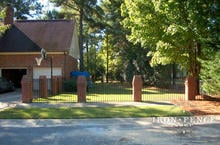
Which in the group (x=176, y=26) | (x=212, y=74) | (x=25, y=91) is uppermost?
(x=176, y=26)

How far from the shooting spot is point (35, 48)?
3572cm

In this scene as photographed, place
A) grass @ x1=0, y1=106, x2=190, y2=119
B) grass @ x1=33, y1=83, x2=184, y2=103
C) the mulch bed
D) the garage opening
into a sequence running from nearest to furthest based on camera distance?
grass @ x1=0, y1=106, x2=190, y2=119, the mulch bed, grass @ x1=33, y1=83, x2=184, y2=103, the garage opening

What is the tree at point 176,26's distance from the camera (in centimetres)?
1769

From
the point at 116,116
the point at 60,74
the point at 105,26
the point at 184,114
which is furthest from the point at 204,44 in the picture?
the point at 105,26

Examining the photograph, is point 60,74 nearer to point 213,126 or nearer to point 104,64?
point 213,126

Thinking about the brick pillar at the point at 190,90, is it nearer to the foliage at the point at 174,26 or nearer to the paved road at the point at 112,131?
the foliage at the point at 174,26

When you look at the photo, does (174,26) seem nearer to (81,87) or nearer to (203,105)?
(203,105)

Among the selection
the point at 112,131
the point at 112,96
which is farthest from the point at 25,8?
the point at 112,131

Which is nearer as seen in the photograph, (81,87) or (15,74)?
(81,87)

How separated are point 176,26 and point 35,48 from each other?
66.8 feet

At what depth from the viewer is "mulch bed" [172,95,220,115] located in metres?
15.8

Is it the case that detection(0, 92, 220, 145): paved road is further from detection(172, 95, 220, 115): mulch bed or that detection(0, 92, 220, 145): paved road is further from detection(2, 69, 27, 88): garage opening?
detection(2, 69, 27, 88): garage opening

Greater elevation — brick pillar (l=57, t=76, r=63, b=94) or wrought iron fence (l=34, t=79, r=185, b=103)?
brick pillar (l=57, t=76, r=63, b=94)

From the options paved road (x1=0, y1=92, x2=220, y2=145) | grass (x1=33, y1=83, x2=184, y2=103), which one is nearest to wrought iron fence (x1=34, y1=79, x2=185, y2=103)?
grass (x1=33, y1=83, x2=184, y2=103)
